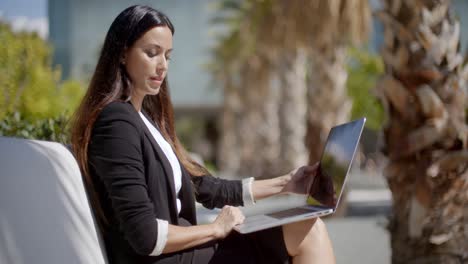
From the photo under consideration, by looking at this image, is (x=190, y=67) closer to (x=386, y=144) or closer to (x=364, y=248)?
(x=364, y=248)

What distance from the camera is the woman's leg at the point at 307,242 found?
257cm

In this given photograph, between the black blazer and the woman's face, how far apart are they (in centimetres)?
14

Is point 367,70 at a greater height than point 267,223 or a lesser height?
lesser

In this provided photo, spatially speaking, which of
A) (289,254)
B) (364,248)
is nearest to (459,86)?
(289,254)

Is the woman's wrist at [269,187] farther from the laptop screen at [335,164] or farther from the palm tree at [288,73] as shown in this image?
the palm tree at [288,73]

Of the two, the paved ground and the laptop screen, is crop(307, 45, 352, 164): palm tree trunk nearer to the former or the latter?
the paved ground

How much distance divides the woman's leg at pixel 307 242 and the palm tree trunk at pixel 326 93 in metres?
9.47

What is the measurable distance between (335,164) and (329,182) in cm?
8

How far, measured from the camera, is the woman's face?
261cm

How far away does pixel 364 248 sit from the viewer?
7652mm

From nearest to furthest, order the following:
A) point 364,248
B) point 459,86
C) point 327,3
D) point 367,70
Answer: point 459,86, point 364,248, point 327,3, point 367,70

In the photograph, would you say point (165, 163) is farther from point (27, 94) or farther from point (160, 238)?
point (27, 94)

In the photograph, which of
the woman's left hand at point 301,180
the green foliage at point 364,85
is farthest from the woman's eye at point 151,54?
the green foliage at point 364,85

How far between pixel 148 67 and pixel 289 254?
0.92 meters
